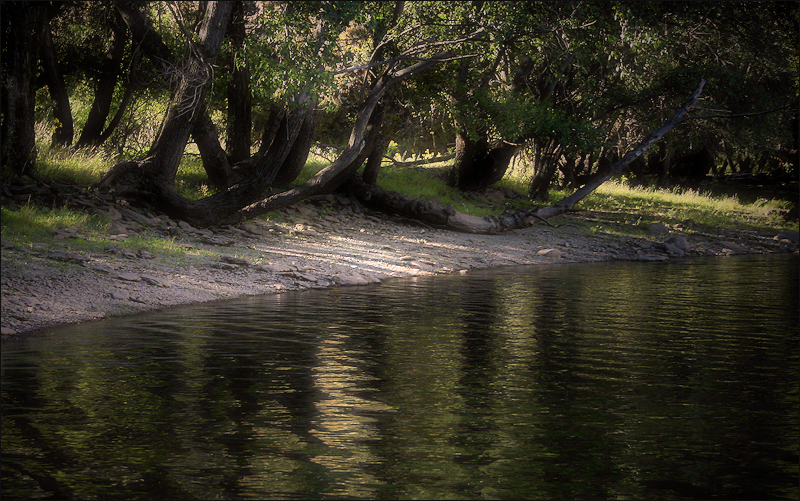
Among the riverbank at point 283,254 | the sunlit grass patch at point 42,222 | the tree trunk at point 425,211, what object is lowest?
the riverbank at point 283,254

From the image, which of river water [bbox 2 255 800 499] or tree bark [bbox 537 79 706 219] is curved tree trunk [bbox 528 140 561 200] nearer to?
tree bark [bbox 537 79 706 219]

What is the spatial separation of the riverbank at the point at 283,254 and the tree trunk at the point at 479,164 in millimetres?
2861

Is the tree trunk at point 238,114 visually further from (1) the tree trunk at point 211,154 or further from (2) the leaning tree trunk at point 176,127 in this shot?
(2) the leaning tree trunk at point 176,127

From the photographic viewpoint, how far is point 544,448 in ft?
18.1

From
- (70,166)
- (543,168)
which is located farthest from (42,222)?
(543,168)

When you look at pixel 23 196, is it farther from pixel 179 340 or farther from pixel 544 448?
pixel 544 448

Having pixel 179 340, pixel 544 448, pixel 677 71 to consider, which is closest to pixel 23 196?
pixel 179 340

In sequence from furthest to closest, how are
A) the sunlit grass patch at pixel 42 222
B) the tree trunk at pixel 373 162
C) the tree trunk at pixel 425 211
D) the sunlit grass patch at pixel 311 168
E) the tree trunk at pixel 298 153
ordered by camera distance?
1. the sunlit grass patch at pixel 311 168
2. the tree trunk at pixel 373 162
3. the tree trunk at pixel 425 211
4. the tree trunk at pixel 298 153
5. the sunlit grass patch at pixel 42 222

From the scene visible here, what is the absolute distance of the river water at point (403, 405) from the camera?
4926mm

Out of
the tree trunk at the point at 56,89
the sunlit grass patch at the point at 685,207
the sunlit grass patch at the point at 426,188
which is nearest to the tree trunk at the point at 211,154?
the tree trunk at the point at 56,89

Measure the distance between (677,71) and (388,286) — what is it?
1473 centimetres

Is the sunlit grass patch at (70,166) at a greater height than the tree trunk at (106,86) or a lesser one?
lesser

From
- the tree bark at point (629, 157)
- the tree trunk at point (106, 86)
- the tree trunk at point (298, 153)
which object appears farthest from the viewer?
the tree bark at point (629, 157)

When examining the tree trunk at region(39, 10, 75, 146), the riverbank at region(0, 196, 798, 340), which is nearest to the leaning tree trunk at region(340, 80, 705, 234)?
the riverbank at region(0, 196, 798, 340)
